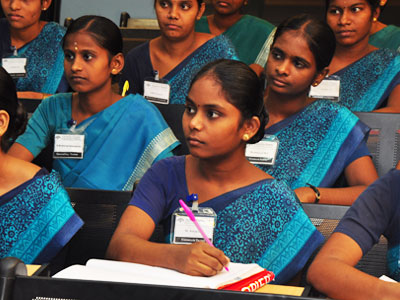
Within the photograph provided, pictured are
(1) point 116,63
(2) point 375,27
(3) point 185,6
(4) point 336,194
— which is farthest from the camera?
(2) point 375,27

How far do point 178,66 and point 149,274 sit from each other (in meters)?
2.13

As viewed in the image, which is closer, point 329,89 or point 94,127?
point 94,127

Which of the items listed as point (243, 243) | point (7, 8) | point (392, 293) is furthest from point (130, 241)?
point (7, 8)

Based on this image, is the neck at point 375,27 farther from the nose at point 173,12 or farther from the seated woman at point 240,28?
the nose at point 173,12

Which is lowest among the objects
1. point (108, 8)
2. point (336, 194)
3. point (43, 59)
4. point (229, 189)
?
point (108, 8)

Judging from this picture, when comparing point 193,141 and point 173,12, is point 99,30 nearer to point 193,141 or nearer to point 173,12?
point 173,12

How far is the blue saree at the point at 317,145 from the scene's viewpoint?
2.54 metres

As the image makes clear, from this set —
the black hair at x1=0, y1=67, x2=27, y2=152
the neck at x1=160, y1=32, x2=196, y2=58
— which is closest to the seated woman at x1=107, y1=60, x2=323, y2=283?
the black hair at x1=0, y1=67, x2=27, y2=152

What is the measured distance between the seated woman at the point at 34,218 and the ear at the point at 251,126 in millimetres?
528

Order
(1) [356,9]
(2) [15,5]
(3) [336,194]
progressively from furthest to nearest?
(2) [15,5], (1) [356,9], (3) [336,194]

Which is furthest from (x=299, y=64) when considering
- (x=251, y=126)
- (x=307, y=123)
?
(x=251, y=126)

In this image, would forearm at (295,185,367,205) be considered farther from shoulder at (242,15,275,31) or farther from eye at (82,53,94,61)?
shoulder at (242,15,275,31)

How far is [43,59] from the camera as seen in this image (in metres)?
3.80

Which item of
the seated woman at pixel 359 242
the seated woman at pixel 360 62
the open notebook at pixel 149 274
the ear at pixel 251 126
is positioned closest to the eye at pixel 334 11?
the seated woman at pixel 360 62
